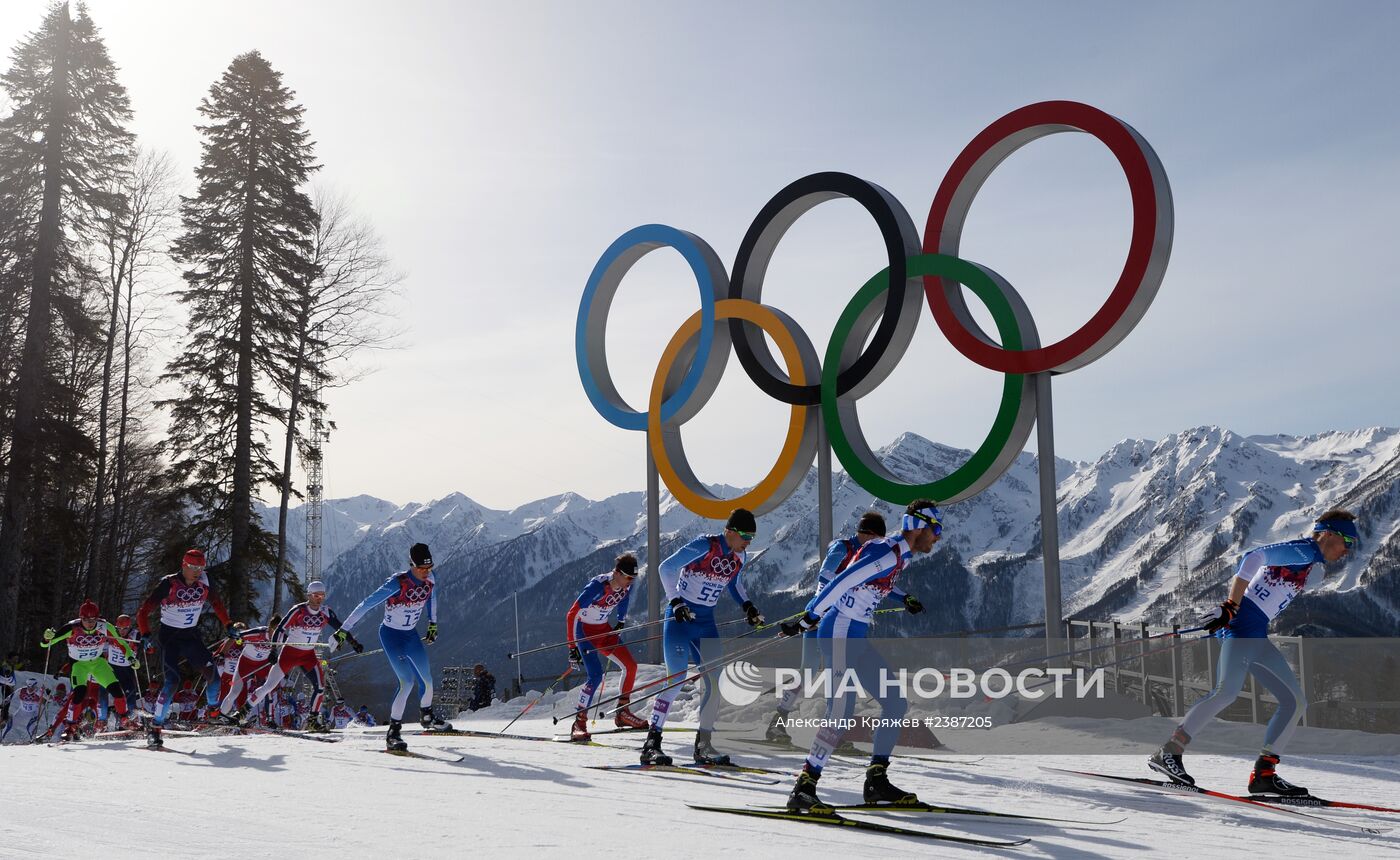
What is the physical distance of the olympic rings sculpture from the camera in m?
13.6

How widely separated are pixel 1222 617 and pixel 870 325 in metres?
9.14

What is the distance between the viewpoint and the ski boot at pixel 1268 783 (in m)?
7.98

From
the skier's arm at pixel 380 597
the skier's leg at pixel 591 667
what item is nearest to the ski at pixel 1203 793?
the skier's leg at pixel 591 667

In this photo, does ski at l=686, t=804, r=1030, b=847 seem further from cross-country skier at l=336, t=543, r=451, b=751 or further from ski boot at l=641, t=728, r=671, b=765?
cross-country skier at l=336, t=543, r=451, b=751

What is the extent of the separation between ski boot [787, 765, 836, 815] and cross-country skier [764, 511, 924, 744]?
1.70 m

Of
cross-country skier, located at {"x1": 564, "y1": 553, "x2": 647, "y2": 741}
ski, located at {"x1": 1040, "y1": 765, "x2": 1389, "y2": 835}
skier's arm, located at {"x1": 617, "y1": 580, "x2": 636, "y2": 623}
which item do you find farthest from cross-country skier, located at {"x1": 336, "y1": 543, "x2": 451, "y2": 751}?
ski, located at {"x1": 1040, "y1": 765, "x2": 1389, "y2": 835}

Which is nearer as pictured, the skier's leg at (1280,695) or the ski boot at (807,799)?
the ski boot at (807,799)

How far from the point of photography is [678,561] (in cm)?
1033

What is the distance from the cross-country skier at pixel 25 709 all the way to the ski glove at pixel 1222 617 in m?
24.0

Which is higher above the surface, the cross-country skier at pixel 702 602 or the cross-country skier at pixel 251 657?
the cross-country skier at pixel 702 602

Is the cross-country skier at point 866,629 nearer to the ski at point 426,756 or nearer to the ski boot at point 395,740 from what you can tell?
the ski at point 426,756

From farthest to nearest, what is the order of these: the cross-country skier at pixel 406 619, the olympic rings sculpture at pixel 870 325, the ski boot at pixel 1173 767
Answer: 1. the olympic rings sculpture at pixel 870 325
2. the cross-country skier at pixel 406 619
3. the ski boot at pixel 1173 767

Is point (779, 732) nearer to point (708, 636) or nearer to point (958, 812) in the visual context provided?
point (708, 636)

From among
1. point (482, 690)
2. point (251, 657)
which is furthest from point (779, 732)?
point (482, 690)
